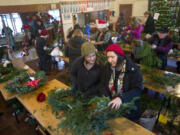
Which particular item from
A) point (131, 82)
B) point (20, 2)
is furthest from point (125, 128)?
point (20, 2)

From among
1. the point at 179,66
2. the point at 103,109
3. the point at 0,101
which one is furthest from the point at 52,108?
the point at 179,66

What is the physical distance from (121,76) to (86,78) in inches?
24.5

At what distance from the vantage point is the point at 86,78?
7.44 feet

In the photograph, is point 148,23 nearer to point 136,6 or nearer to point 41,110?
point 136,6

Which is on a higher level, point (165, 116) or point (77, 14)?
point (77, 14)

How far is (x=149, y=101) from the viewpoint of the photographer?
130 inches

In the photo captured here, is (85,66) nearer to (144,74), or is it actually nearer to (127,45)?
(144,74)

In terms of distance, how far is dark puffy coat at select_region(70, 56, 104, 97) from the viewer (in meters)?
2.20

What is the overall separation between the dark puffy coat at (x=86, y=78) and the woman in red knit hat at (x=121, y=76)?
292 millimetres

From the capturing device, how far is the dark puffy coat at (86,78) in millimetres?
2203

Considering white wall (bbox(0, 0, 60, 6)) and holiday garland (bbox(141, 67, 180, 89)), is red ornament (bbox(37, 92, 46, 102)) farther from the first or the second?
white wall (bbox(0, 0, 60, 6))

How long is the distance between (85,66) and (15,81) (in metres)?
1.41

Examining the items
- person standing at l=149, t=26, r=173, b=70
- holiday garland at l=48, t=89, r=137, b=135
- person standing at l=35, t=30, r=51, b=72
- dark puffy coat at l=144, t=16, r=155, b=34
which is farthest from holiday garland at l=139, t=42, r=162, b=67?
→ dark puffy coat at l=144, t=16, r=155, b=34

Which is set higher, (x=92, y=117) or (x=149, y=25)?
(x=149, y=25)
